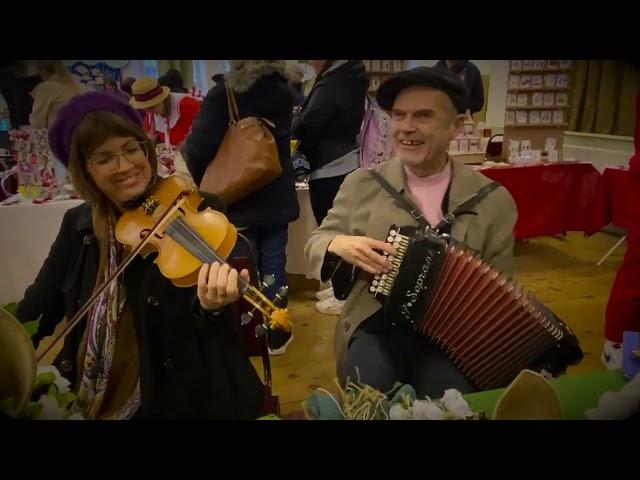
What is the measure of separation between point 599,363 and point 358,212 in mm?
706

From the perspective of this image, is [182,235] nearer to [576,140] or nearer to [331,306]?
[331,306]

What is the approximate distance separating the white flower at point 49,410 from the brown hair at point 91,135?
0.51 meters

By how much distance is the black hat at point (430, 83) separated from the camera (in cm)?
111

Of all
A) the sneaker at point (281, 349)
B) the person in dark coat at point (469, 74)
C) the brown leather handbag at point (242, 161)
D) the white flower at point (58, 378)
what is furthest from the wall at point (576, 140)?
the white flower at point (58, 378)

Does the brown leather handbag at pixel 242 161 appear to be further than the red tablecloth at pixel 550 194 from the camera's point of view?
No

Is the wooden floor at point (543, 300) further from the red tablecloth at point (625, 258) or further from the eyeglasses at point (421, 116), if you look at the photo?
the eyeglasses at point (421, 116)

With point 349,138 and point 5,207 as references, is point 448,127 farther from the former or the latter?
point 5,207

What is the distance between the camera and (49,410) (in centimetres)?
121

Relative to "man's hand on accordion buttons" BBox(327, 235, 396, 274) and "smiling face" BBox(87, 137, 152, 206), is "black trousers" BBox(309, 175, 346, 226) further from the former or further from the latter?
"smiling face" BBox(87, 137, 152, 206)

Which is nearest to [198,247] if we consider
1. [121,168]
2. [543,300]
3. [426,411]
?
[121,168]

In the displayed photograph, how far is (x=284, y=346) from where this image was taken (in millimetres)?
1311

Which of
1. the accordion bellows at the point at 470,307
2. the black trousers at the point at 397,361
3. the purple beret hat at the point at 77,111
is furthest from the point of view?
the black trousers at the point at 397,361

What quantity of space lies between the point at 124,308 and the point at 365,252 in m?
0.56
